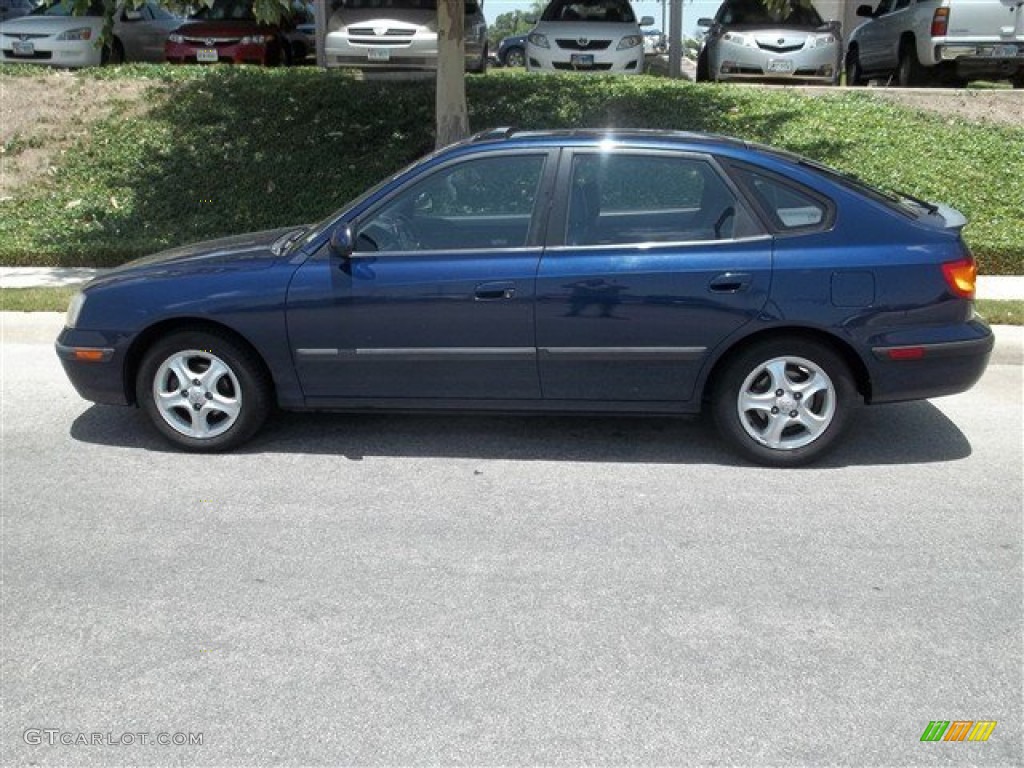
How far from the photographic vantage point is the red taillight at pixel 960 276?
5.40 meters

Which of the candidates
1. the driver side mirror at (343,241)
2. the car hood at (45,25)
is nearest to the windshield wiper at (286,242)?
the driver side mirror at (343,241)

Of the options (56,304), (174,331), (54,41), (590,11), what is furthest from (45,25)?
(174,331)

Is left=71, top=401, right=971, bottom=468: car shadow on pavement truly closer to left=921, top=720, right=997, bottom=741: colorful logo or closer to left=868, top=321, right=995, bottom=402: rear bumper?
left=868, top=321, right=995, bottom=402: rear bumper

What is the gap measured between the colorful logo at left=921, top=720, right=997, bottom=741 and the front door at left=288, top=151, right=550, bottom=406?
264 cm

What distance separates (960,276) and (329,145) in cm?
849

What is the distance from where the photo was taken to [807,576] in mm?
4418

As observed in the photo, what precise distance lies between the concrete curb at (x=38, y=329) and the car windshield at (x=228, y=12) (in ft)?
33.0

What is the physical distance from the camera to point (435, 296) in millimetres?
5473

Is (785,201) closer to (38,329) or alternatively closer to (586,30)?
(38,329)

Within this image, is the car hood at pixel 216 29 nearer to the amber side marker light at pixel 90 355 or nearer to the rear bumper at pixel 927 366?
the amber side marker light at pixel 90 355

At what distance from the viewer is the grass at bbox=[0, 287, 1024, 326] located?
793 centimetres

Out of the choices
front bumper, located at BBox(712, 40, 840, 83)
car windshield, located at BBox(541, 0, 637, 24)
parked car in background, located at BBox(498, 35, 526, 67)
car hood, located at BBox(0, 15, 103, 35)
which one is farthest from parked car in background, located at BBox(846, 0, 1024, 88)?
parked car in background, located at BBox(498, 35, 526, 67)

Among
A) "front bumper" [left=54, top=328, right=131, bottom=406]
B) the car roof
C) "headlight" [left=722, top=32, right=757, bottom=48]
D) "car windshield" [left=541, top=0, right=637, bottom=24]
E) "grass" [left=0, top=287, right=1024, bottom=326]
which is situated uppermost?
"car windshield" [left=541, top=0, right=637, bottom=24]

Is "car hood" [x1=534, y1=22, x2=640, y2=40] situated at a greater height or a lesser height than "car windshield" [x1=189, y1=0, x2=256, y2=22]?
lesser
